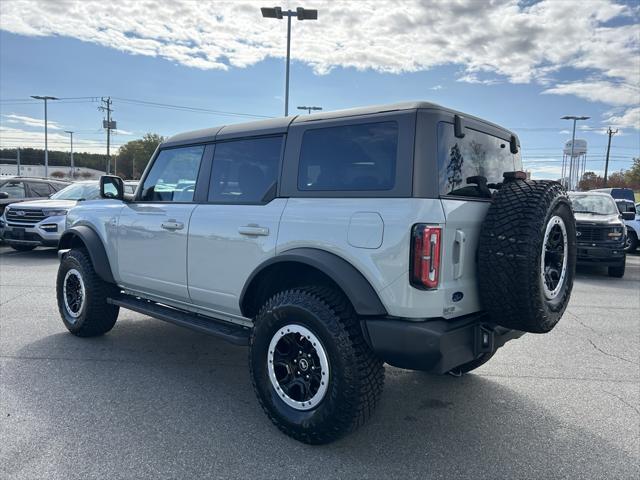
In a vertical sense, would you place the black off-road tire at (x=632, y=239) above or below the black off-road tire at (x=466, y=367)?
above

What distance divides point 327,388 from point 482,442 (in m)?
1.11

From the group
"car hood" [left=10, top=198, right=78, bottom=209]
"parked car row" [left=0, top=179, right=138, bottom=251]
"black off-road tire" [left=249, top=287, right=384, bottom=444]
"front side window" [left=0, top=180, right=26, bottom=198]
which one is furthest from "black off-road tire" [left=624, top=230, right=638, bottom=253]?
"front side window" [left=0, top=180, right=26, bottom=198]

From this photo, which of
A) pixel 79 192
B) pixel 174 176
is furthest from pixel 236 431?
pixel 79 192

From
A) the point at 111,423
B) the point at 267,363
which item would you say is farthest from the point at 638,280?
the point at 111,423

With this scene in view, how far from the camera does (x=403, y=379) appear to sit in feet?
13.7

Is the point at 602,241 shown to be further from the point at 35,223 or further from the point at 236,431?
the point at 35,223

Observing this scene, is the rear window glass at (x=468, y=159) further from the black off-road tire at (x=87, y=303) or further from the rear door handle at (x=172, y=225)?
the black off-road tire at (x=87, y=303)

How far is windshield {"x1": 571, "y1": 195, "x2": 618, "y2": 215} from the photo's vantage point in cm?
1070

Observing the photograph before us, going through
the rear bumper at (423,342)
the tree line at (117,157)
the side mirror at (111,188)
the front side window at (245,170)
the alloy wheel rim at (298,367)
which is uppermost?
the tree line at (117,157)

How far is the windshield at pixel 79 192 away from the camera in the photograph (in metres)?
12.2

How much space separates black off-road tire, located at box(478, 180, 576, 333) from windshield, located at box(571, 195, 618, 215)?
8.96 m

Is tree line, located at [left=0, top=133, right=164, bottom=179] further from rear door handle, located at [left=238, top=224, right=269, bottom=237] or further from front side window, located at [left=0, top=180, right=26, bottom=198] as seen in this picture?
rear door handle, located at [left=238, top=224, right=269, bottom=237]

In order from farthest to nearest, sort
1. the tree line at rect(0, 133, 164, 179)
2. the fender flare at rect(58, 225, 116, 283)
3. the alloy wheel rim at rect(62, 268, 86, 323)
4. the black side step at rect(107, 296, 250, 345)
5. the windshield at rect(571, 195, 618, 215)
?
the tree line at rect(0, 133, 164, 179), the windshield at rect(571, 195, 618, 215), the alloy wheel rim at rect(62, 268, 86, 323), the fender flare at rect(58, 225, 116, 283), the black side step at rect(107, 296, 250, 345)

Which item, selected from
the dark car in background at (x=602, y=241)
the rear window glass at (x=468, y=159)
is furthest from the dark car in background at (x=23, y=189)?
the dark car in background at (x=602, y=241)
